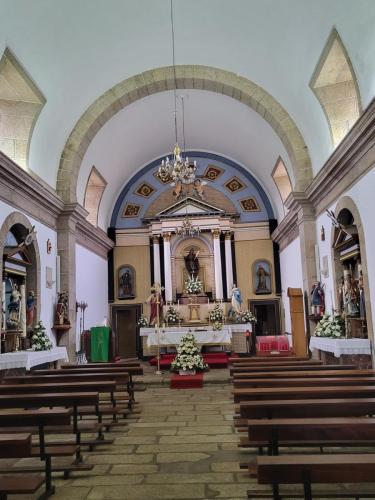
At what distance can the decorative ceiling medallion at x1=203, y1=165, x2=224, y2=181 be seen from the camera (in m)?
18.1

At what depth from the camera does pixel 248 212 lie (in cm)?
1800

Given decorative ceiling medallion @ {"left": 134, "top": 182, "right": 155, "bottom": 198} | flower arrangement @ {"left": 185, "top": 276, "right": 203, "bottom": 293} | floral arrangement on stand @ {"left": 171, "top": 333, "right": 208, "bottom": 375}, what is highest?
decorative ceiling medallion @ {"left": 134, "top": 182, "right": 155, "bottom": 198}

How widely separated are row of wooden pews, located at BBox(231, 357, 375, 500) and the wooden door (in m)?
12.2

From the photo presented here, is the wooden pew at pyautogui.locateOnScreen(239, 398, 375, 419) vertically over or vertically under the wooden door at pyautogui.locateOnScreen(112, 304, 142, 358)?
under

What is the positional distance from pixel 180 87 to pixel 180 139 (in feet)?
14.6

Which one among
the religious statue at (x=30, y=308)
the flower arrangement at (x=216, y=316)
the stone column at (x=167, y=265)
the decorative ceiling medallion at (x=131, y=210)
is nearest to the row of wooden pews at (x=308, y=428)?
the religious statue at (x=30, y=308)

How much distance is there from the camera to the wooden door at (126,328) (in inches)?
692

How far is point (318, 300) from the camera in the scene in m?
11.3

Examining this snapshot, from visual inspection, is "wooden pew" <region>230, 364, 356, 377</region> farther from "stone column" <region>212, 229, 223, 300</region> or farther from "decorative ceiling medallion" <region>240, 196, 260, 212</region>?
"decorative ceiling medallion" <region>240, 196, 260, 212</region>

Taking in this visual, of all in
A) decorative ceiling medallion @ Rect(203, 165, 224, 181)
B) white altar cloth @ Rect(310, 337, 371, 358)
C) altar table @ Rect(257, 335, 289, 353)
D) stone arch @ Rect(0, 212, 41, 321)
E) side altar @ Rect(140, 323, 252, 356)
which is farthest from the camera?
decorative ceiling medallion @ Rect(203, 165, 224, 181)

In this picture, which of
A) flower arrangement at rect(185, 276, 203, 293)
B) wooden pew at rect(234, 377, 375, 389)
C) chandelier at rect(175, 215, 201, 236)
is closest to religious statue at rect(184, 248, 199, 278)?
flower arrangement at rect(185, 276, 203, 293)

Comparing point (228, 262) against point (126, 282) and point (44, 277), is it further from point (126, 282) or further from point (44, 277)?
point (44, 277)

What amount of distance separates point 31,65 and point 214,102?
5914mm

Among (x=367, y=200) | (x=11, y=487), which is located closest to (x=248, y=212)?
(x=367, y=200)
